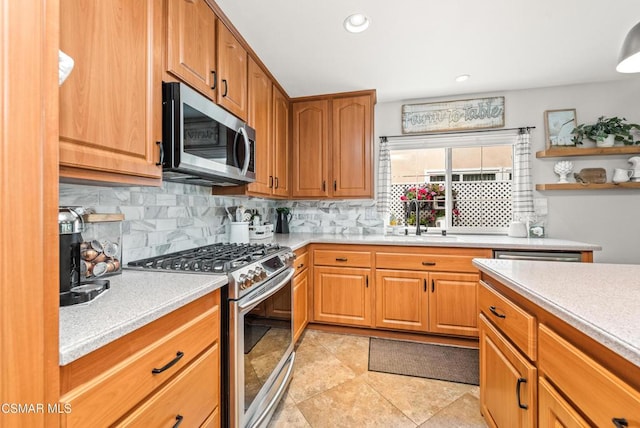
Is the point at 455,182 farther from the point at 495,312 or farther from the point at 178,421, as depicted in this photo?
the point at 178,421

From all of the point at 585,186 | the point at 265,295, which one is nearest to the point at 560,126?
the point at 585,186

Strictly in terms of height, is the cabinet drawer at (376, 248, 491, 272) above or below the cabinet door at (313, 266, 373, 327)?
above

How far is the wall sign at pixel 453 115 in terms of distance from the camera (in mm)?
2889

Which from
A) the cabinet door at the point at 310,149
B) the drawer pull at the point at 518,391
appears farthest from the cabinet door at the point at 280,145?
the drawer pull at the point at 518,391

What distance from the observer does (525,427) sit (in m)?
1.00

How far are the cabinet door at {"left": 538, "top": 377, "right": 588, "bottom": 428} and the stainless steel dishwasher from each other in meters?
1.56

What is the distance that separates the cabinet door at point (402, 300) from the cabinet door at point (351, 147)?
886 millimetres

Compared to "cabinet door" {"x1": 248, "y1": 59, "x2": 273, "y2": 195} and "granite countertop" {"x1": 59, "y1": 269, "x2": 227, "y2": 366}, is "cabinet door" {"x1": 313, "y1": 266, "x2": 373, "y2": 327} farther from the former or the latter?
"granite countertop" {"x1": 59, "y1": 269, "x2": 227, "y2": 366}

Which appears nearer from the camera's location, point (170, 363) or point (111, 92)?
point (170, 363)

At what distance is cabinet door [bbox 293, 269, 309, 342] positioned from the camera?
223cm

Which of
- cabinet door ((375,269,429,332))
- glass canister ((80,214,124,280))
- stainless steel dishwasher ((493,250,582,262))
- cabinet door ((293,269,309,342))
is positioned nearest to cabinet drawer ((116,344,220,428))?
glass canister ((80,214,124,280))

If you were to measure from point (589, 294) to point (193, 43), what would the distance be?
2.02 metres

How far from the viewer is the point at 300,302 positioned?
2389 millimetres

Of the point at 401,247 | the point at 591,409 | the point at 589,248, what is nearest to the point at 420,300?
the point at 401,247
